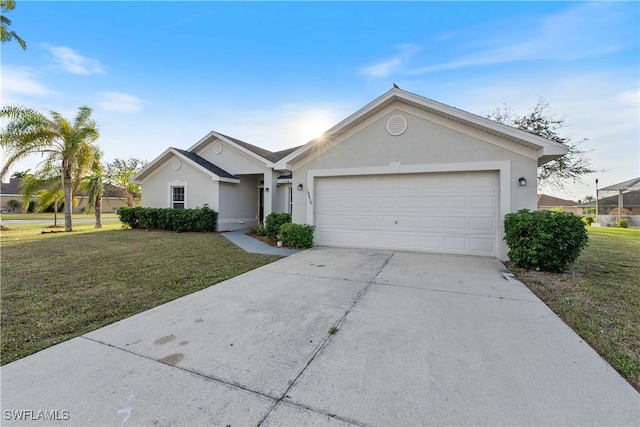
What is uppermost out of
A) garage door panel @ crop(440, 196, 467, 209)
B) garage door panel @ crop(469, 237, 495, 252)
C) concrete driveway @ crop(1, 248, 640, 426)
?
garage door panel @ crop(440, 196, 467, 209)

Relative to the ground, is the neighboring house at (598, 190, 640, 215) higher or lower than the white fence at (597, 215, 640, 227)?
higher

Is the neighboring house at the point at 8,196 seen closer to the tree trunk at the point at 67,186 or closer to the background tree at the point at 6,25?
the tree trunk at the point at 67,186

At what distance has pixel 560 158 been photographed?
15586mm

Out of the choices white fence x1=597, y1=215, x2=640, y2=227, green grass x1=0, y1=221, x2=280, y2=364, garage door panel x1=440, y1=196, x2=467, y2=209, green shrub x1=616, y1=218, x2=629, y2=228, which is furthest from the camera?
white fence x1=597, y1=215, x2=640, y2=227

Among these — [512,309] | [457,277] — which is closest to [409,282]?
[457,277]

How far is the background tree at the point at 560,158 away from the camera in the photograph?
1599 cm

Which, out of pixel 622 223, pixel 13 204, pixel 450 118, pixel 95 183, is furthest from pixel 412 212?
pixel 13 204

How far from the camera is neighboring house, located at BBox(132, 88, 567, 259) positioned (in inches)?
291

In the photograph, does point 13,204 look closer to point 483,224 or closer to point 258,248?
point 258,248

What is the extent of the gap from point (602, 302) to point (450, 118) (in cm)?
549

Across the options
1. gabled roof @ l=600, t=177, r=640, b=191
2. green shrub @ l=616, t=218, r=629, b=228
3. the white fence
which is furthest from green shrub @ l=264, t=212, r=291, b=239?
the white fence

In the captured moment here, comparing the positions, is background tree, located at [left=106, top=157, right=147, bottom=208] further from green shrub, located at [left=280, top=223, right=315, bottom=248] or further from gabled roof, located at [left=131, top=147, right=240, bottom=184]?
green shrub, located at [left=280, top=223, right=315, bottom=248]

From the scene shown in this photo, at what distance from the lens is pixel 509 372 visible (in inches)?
98.8

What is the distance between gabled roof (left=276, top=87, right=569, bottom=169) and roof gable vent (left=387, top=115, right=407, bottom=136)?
0.47 meters
